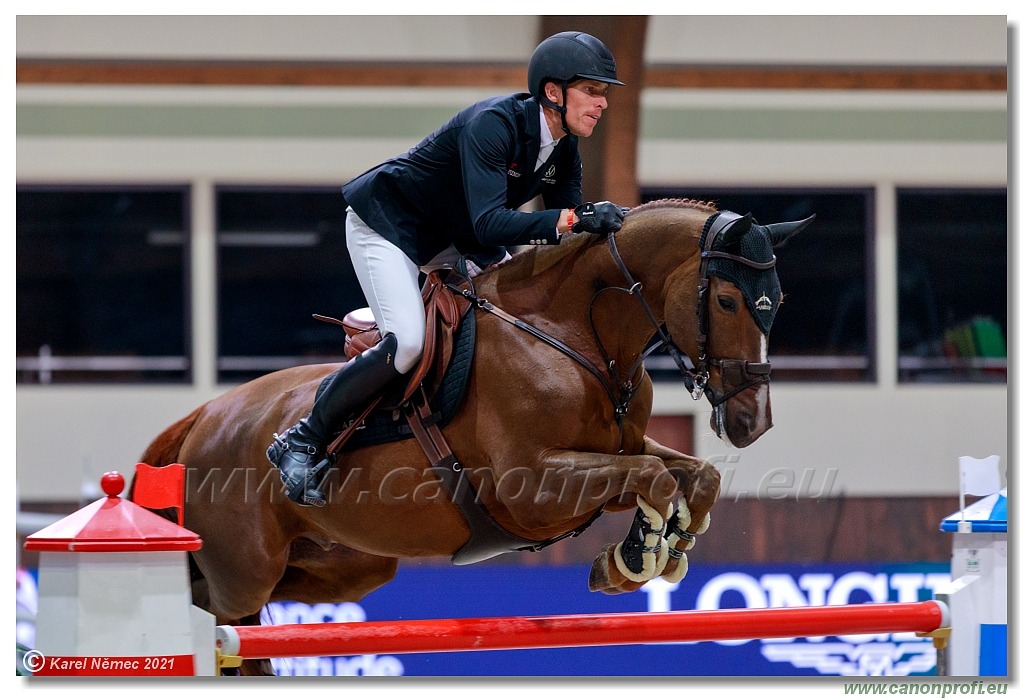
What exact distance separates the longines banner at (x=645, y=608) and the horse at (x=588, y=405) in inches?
70.5

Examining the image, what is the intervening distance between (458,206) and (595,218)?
0.44 metres

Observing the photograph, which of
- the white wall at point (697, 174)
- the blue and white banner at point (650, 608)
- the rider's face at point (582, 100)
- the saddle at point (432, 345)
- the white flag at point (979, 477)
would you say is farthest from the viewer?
the white wall at point (697, 174)

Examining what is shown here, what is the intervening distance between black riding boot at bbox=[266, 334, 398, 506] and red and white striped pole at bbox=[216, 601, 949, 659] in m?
0.37

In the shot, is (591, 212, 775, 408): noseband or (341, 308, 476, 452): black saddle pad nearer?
(591, 212, 775, 408): noseband

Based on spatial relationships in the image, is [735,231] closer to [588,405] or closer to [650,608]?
[588,405]

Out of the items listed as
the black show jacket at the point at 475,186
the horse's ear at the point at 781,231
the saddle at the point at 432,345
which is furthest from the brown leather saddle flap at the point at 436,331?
the horse's ear at the point at 781,231

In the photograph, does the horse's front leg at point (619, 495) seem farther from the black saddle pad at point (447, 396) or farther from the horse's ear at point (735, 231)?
the horse's ear at point (735, 231)

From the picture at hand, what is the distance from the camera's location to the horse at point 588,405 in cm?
239

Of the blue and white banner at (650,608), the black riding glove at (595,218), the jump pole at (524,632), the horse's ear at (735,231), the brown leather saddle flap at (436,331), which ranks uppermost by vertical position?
the black riding glove at (595,218)

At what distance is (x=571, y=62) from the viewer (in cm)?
254

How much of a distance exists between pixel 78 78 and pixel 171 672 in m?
4.23

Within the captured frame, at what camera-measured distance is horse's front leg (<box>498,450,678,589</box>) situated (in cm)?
235

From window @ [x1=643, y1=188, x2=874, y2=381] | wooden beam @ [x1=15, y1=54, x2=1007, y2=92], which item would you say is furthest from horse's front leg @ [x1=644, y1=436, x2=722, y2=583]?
window @ [x1=643, y1=188, x2=874, y2=381]

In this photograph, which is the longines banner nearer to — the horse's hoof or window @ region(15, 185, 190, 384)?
window @ region(15, 185, 190, 384)
